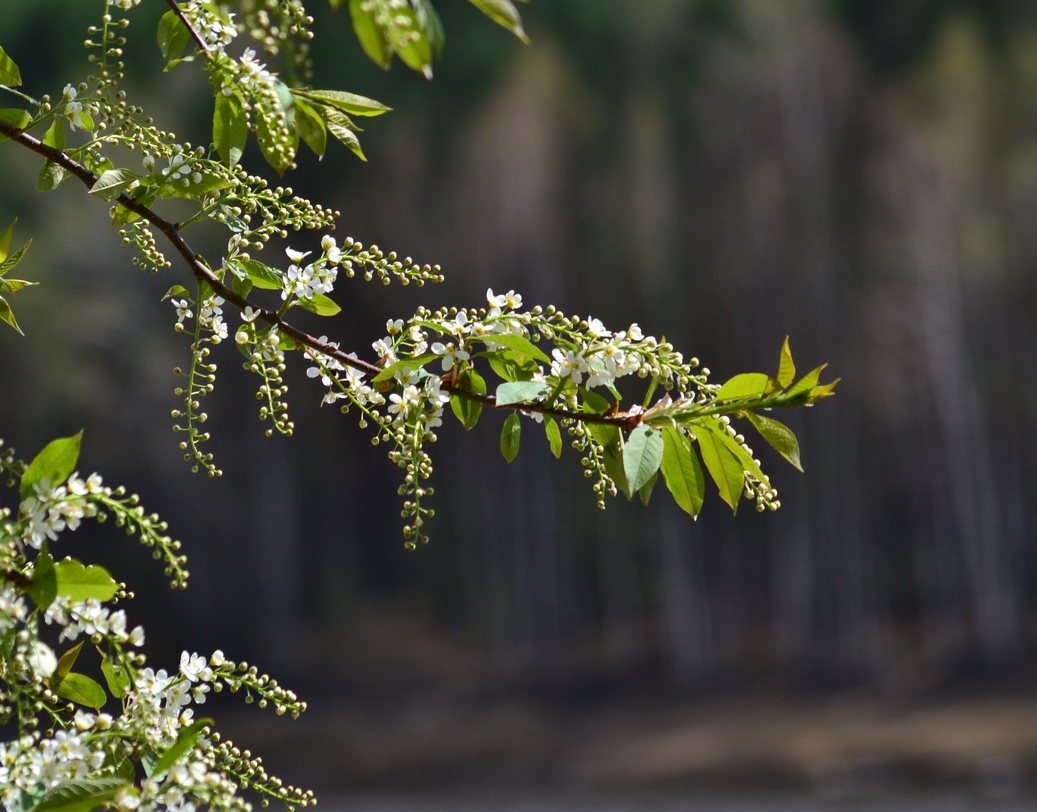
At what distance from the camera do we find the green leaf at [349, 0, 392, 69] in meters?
0.46

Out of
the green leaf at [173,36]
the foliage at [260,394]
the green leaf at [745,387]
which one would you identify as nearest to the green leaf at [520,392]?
the foliage at [260,394]

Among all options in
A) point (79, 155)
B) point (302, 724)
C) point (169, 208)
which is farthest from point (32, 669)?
point (302, 724)

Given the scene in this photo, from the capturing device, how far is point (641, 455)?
0.60 meters

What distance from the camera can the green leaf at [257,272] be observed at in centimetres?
69

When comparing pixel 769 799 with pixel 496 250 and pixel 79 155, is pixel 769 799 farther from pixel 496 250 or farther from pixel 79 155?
pixel 79 155

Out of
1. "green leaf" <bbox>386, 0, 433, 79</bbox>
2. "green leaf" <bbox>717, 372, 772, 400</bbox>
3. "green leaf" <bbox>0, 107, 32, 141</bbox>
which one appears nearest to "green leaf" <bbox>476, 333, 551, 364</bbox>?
"green leaf" <bbox>717, 372, 772, 400</bbox>

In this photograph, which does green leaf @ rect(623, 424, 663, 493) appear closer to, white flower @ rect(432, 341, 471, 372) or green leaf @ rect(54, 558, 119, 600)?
white flower @ rect(432, 341, 471, 372)

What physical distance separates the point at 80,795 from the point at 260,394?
0.28 metres

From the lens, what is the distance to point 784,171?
7477 mm

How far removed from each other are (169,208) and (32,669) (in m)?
6.24

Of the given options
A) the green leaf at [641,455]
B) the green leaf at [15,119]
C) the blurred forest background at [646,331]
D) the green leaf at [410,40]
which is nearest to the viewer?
the green leaf at [410,40]

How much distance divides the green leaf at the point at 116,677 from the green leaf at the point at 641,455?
291mm

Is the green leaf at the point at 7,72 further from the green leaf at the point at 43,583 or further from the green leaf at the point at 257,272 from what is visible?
the green leaf at the point at 43,583

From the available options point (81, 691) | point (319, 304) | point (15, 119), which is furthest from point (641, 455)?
point (15, 119)
